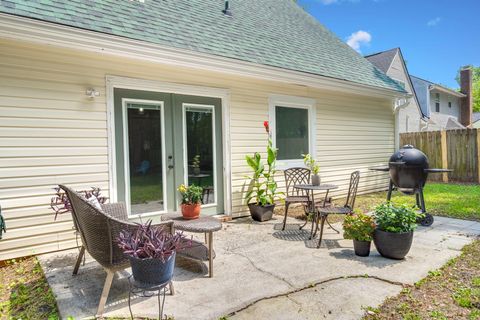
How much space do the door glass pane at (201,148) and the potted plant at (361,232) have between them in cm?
259

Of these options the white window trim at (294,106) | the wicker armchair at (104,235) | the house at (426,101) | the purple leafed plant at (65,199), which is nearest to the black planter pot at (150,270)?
the wicker armchair at (104,235)

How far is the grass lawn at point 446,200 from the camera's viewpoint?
227 inches

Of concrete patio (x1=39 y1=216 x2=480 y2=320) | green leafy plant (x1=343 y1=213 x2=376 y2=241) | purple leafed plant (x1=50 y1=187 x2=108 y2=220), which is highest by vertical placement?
purple leafed plant (x1=50 y1=187 x2=108 y2=220)

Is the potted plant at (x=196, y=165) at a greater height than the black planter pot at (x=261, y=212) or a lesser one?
greater

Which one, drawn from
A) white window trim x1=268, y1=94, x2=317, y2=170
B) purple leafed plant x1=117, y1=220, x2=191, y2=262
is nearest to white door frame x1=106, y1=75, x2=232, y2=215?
white window trim x1=268, y1=94, x2=317, y2=170

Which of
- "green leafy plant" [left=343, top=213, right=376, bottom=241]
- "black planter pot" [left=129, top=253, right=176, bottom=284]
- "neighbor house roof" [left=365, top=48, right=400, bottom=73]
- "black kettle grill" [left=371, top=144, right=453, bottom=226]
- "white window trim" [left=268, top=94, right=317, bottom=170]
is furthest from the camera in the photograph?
"neighbor house roof" [left=365, top=48, right=400, bottom=73]

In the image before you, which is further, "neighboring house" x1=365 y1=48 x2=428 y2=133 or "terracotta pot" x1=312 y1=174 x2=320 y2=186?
"neighboring house" x1=365 y1=48 x2=428 y2=133

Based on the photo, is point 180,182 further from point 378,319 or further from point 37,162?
point 378,319

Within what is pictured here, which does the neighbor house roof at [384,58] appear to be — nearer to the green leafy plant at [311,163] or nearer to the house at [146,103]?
the house at [146,103]

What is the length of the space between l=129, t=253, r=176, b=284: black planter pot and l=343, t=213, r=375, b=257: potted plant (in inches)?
89.5

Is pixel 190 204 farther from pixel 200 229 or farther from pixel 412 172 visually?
pixel 412 172

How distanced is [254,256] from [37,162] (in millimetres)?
2938

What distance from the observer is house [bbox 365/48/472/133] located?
673 inches

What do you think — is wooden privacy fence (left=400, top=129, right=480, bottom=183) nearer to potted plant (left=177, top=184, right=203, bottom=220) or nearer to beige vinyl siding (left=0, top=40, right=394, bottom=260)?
beige vinyl siding (left=0, top=40, right=394, bottom=260)
